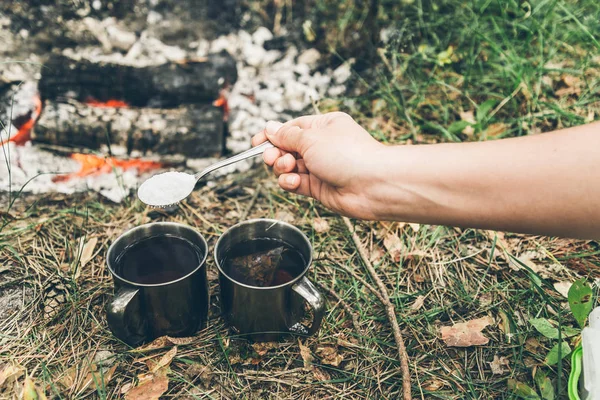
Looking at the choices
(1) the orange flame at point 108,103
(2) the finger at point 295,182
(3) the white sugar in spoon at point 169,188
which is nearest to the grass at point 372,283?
(2) the finger at point 295,182

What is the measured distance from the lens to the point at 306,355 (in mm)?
1818

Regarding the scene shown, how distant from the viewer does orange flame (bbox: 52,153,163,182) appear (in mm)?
2737

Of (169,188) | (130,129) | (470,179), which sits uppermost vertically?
(470,179)

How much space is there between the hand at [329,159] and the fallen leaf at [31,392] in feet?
3.85

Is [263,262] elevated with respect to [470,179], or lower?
lower

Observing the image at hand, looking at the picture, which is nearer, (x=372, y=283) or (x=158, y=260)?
(x=158, y=260)

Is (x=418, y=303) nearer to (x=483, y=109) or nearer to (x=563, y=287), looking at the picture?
(x=563, y=287)

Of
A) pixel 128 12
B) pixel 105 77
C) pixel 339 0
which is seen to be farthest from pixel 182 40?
pixel 339 0

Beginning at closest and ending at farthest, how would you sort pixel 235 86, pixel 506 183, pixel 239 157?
pixel 506 183 < pixel 239 157 < pixel 235 86

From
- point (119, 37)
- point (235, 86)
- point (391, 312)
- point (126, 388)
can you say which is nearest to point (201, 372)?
point (126, 388)

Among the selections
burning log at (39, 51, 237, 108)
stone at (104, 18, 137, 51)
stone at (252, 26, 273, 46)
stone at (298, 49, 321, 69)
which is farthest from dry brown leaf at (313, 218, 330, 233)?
stone at (104, 18, 137, 51)

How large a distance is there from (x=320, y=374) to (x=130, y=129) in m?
1.93

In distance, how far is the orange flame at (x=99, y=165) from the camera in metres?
2.74

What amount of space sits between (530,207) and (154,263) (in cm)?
131
